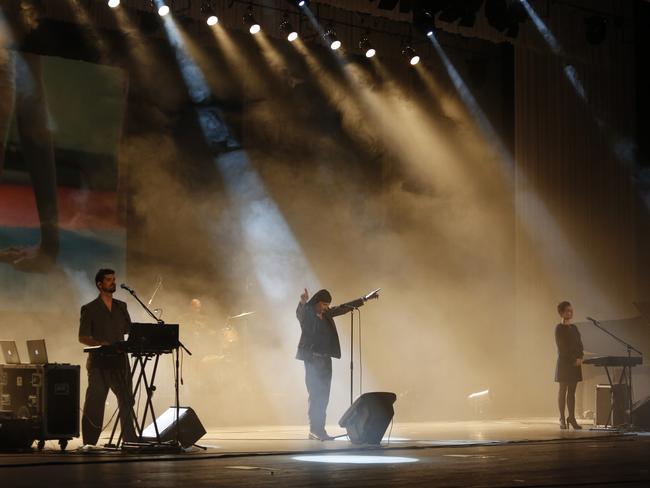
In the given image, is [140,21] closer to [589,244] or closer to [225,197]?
[225,197]

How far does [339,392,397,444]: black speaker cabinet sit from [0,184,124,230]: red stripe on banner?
5.01 meters

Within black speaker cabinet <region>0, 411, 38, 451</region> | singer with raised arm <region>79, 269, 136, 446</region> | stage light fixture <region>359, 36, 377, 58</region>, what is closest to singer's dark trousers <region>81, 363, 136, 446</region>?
singer with raised arm <region>79, 269, 136, 446</region>

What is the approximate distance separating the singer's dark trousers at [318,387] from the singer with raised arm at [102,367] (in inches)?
70.8

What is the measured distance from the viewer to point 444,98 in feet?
53.8

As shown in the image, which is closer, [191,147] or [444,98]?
[191,147]

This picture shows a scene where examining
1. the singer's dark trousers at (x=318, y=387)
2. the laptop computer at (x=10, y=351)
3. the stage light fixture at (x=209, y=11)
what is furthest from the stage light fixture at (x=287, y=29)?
the laptop computer at (x=10, y=351)

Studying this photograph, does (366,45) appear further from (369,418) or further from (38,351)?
(38,351)

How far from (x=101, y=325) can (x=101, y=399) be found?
541 millimetres

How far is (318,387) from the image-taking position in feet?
31.7

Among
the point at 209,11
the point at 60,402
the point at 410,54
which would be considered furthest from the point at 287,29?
the point at 60,402

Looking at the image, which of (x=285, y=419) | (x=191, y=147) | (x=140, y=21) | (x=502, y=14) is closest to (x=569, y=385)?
(x=285, y=419)

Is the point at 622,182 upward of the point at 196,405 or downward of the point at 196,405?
upward

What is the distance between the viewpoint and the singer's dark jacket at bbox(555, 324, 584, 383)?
11.7 metres

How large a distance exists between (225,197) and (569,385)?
5034mm
